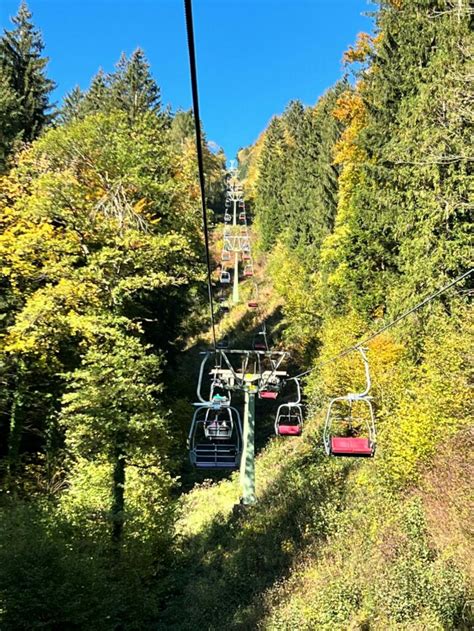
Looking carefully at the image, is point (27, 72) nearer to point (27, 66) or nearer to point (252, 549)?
point (27, 66)

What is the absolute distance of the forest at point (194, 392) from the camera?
9164 millimetres

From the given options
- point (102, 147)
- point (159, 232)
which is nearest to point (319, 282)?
point (159, 232)

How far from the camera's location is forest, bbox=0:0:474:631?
9.16m

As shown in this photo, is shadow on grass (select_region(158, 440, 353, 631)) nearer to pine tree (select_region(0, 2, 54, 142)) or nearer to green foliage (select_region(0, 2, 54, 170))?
green foliage (select_region(0, 2, 54, 170))

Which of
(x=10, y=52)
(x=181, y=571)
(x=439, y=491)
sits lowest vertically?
(x=181, y=571)

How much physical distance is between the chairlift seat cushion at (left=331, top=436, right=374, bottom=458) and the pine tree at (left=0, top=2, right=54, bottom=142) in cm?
2276

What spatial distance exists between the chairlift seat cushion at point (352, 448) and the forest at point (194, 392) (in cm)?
211

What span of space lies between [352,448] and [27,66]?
85.6 ft

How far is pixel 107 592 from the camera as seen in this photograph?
31.6 feet

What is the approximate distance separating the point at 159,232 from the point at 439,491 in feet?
41.3

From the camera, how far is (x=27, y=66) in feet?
84.4

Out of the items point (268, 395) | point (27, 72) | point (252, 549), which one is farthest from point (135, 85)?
point (252, 549)

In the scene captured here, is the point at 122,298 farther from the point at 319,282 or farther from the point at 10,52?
the point at 10,52

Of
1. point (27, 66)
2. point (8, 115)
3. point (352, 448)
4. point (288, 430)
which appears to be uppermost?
point (27, 66)
